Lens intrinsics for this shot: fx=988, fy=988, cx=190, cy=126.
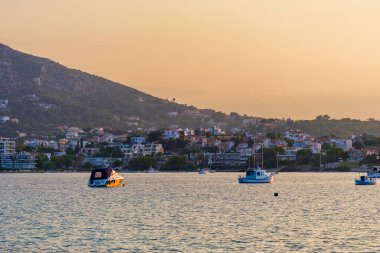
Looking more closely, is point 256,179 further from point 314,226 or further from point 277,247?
point 277,247

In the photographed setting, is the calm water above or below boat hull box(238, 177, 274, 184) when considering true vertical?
below

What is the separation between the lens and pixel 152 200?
8256cm

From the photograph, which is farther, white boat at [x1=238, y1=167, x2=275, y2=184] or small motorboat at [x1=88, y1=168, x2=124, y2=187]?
white boat at [x1=238, y1=167, x2=275, y2=184]

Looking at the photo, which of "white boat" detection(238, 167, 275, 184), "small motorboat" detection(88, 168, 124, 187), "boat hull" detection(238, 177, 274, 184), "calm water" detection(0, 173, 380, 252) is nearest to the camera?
"calm water" detection(0, 173, 380, 252)

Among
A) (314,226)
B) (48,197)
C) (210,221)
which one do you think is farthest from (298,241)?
(48,197)

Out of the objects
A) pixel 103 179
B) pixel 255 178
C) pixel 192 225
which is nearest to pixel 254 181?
pixel 255 178

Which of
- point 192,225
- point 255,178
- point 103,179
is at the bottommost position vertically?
point 192,225

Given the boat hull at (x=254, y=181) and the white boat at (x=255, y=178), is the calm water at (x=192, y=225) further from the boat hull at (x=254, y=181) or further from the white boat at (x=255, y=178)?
Result: the white boat at (x=255, y=178)

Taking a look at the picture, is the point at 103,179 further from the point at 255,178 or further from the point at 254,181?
the point at 255,178

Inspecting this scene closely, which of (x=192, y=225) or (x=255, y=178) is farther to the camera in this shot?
(x=255, y=178)

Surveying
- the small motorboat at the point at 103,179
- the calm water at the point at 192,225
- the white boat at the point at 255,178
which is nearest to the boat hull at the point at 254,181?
the white boat at the point at 255,178

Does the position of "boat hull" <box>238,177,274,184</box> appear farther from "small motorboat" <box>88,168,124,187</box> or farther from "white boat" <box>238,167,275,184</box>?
"small motorboat" <box>88,168,124,187</box>

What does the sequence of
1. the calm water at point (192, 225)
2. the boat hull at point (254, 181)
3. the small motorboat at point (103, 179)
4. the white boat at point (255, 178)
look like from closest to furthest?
1. the calm water at point (192, 225)
2. the small motorboat at point (103, 179)
3. the boat hull at point (254, 181)
4. the white boat at point (255, 178)

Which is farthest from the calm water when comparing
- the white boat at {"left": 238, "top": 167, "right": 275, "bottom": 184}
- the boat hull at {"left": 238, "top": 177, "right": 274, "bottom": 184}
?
the white boat at {"left": 238, "top": 167, "right": 275, "bottom": 184}
